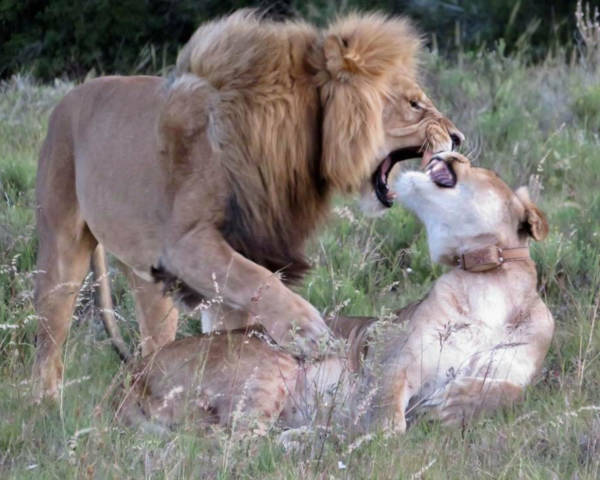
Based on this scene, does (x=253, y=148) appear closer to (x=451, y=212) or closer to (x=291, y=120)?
(x=291, y=120)

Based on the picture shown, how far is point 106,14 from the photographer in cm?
1102

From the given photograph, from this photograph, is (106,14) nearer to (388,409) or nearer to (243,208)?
(243,208)

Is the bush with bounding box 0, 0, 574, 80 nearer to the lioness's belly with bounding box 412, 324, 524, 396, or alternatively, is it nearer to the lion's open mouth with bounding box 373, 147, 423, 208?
the lion's open mouth with bounding box 373, 147, 423, 208

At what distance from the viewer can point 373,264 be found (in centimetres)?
588

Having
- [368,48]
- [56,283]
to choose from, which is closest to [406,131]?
[368,48]

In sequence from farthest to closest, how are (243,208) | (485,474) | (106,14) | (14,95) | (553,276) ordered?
(106,14) → (14,95) → (553,276) → (243,208) → (485,474)

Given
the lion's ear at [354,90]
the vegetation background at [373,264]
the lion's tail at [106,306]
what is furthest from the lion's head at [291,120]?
the lion's tail at [106,306]

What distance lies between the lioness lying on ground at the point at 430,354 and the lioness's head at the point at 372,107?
155 millimetres

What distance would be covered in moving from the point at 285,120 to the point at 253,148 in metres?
0.14

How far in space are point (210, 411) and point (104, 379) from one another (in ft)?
1.99

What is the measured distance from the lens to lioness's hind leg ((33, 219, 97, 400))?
4879mm

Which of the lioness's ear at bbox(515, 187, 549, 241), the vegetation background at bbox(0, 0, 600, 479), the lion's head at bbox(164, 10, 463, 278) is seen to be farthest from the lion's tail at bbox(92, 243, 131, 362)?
the lioness's ear at bbox(515, 187, 549, 241)

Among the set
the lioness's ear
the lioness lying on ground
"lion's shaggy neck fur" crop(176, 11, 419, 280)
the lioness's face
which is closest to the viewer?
the lioness lying on ground

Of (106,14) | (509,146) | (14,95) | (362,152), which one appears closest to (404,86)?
(362,152)
